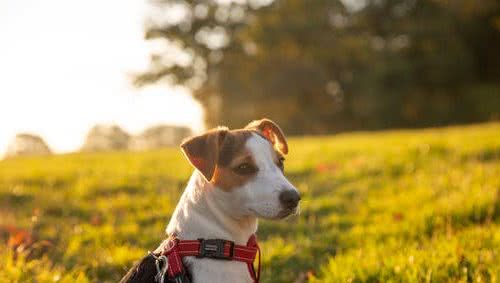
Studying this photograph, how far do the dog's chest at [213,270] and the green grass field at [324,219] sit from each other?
1.54m

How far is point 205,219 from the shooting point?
4.12m

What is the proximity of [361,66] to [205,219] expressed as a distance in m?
34.9

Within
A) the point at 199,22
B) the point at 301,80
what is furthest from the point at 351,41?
the point at 199,22

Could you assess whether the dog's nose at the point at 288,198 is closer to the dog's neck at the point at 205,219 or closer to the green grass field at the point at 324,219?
the dog's neck at the point at 205,219

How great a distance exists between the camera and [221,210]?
416cm

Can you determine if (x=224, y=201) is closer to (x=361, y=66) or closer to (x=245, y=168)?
(x=245, y=168)

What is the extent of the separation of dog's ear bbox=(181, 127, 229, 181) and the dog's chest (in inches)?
22.1

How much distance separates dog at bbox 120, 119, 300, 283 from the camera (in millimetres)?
3916

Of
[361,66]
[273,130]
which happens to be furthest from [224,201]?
[361,66]

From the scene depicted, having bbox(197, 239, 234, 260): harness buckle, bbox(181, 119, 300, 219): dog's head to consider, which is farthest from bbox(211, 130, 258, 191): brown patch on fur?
bbox(197, 239, 234, 260): harness buckle

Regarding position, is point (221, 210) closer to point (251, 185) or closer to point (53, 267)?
point (251, 185)

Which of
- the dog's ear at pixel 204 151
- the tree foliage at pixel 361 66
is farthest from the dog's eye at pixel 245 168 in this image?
the tree foliage at pixel 361 66

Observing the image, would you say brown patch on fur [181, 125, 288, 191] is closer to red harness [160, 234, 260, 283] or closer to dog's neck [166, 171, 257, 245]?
dog's neck [166, 171, 257, 245]

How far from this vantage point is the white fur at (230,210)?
407 centimetres
